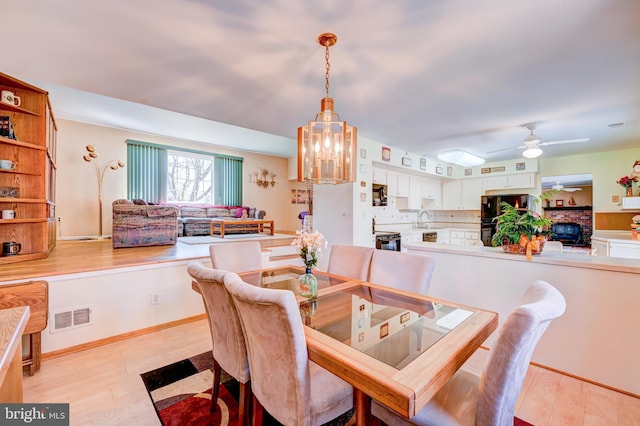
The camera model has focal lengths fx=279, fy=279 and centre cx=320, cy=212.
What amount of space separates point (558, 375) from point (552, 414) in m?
0.55

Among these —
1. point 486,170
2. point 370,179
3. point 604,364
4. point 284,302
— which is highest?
point 486,170

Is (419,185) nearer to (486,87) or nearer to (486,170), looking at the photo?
(486,170)

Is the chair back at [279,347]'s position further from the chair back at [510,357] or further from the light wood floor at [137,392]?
the light wood floor at [137,392]

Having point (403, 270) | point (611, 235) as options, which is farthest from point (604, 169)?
point (403, 270)

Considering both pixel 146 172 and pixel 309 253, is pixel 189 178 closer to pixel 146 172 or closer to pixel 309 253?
pixel 146 172

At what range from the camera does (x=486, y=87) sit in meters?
2.69

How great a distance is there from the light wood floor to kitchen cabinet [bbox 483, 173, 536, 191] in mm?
4871

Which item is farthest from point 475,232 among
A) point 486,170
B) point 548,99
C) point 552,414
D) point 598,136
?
point 552,414

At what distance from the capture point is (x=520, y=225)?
2.36 meters

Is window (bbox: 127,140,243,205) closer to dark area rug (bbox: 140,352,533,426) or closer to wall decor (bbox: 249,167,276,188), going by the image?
wall decor (bbox: 249,167,276,188)

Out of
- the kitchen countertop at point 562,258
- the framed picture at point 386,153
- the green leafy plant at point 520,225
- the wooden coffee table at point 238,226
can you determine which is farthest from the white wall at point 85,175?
the green leafy plant at point 520,225

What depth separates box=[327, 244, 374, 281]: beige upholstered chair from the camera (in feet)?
7.27

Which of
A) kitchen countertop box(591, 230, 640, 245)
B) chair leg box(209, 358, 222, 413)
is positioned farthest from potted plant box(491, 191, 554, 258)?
kitchen countertop box(591, 230, 640, 245)

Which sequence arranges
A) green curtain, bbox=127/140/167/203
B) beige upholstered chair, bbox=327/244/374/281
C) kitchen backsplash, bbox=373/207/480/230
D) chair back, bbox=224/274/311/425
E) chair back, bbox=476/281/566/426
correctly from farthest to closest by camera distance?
green curtain, bbox=127/140/167/203, kitchen backsplash, bbox=373/207/480/230, beige upholstered chair, bbox=327/244/374/281, chair back, bbox=224/274/311/425, chair back, bbox=476/281/566/426
